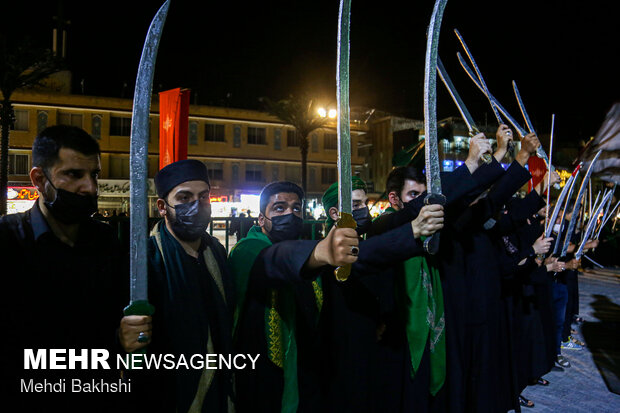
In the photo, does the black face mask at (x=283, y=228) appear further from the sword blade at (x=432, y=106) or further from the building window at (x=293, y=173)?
the building window at (x=293, y=173)

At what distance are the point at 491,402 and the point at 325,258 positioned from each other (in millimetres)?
2477

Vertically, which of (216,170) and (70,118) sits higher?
(70,118)

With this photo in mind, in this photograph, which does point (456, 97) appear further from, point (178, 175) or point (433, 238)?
point (178, 175)

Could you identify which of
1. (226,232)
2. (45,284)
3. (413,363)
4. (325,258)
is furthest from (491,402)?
(45,284)

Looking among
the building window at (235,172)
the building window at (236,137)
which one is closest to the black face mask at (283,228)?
the building window at (235,172)

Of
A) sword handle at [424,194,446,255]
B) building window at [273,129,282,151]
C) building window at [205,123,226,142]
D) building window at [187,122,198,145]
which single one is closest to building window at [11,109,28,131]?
building window at [187,122,198,145]

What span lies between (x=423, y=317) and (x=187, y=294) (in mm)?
1540

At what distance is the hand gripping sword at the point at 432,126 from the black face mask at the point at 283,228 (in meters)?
0.89

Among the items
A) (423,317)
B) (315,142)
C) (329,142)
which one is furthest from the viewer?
(329,142)

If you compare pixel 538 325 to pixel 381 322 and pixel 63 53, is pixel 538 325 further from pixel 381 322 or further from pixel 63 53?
pixel 63 53

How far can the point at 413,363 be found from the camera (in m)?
2.73

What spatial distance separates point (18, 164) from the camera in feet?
92.0

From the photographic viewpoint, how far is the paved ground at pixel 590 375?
4.16m

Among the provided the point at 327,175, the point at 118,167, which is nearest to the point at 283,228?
the point at 118,167
